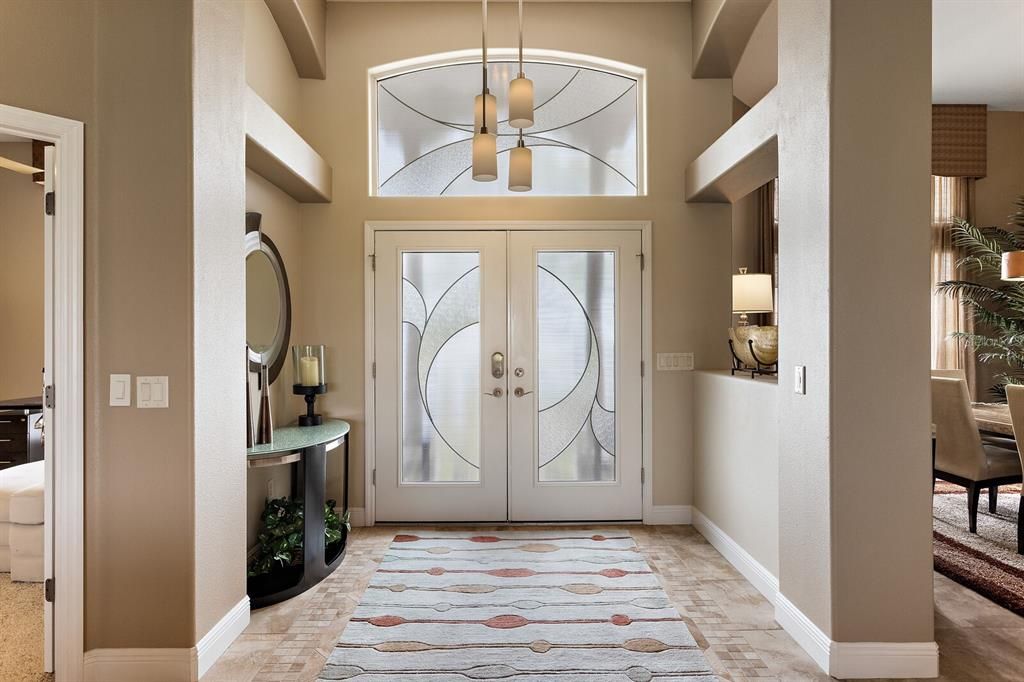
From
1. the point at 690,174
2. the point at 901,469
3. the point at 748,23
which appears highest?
the point at 748,23

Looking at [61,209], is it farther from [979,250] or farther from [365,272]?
[979,250]

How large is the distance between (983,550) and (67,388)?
4.62 metres

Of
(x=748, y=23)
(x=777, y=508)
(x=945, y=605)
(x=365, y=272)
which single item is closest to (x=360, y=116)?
(x=365, y=272)

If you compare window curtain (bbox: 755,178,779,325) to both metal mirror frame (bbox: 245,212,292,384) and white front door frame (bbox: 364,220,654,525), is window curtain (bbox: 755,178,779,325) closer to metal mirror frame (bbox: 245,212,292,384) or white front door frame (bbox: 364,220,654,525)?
white front door frame (bbox: 364,220,654,525)

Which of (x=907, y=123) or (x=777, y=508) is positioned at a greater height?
(x=907, y=123)

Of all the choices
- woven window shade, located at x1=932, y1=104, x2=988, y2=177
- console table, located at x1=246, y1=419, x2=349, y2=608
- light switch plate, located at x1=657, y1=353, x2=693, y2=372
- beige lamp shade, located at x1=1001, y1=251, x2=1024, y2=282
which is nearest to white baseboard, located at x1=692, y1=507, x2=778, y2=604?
light switch plate, located at x1=657, y1=353, x2=693, y2=372

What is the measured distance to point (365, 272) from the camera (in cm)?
422

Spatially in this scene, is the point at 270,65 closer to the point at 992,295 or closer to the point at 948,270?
the point at 948,270

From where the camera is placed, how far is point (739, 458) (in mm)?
3428

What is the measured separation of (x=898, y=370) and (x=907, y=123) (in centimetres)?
92

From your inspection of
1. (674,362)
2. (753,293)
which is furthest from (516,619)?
(753,293)

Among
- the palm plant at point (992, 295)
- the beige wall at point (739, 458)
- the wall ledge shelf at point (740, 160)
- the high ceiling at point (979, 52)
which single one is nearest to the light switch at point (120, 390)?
the beige wall at point (739, 458)

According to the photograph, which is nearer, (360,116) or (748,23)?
(748,23)

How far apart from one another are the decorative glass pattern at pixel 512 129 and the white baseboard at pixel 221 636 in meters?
2.73
